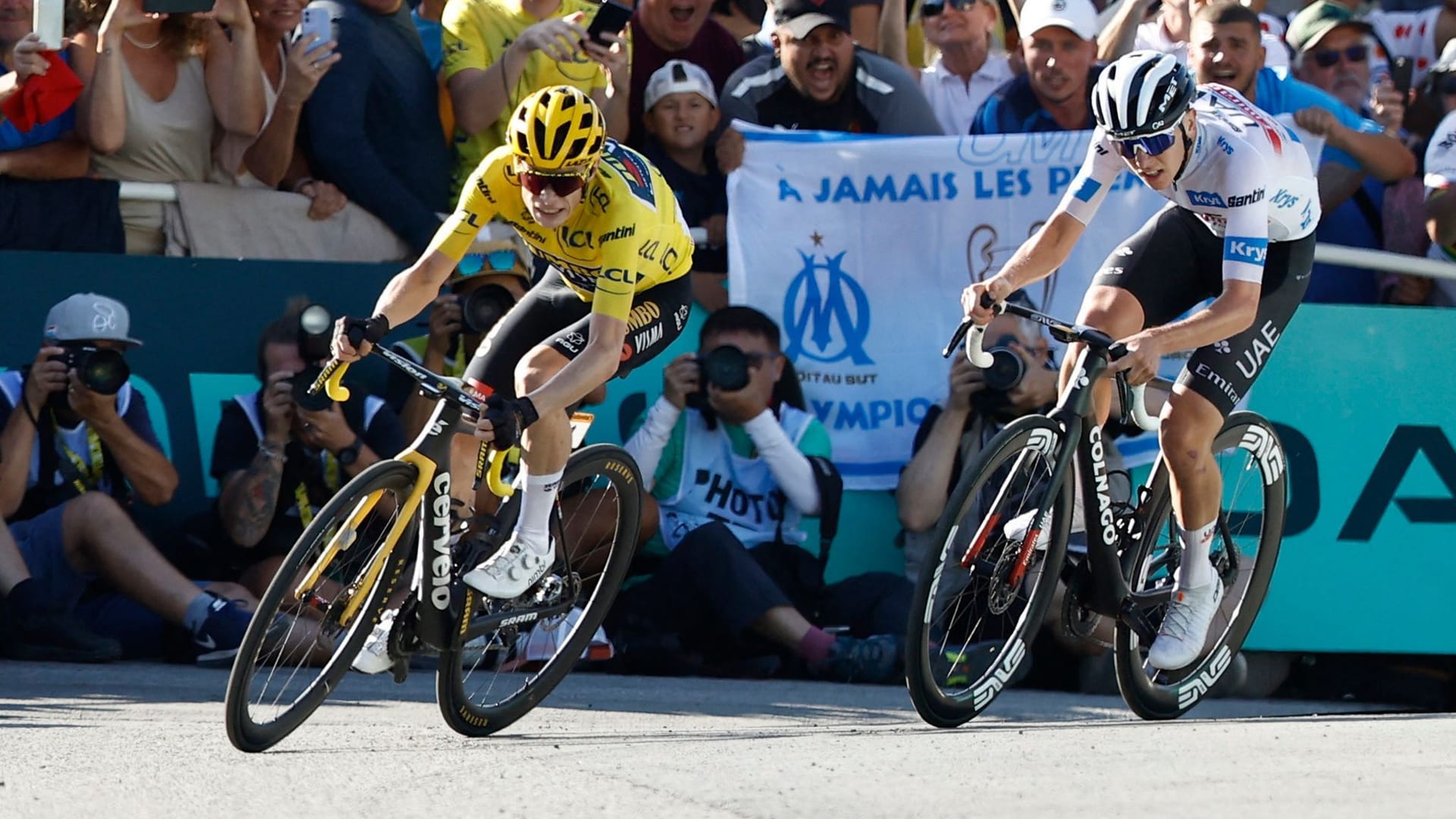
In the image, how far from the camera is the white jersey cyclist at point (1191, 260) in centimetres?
638

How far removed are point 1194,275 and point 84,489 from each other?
4.59 metres

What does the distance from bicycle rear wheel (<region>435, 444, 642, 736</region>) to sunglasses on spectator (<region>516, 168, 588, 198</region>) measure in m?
0.98

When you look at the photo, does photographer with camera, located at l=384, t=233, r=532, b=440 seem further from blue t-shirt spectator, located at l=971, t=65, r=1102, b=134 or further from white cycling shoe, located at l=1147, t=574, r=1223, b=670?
white cycling shoe, located at l=1147, t=574, r=1223, b=670

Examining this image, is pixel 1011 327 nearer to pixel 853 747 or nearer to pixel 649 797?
pixel 853 747

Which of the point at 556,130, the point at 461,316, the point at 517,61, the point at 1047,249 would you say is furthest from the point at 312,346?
the point at 1047,249

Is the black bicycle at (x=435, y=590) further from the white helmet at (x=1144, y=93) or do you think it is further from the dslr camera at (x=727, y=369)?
the white helmet at (x=1144, y=93)

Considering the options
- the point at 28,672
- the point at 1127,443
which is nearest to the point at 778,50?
the point at 1127,443

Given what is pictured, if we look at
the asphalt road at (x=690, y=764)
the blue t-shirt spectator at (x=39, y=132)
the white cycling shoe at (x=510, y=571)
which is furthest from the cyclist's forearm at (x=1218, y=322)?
the blue t-shirt spectator at (x=39, y=132)

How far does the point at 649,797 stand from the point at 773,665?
3.52 metres

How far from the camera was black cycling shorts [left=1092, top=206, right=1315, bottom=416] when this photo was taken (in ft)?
22.6

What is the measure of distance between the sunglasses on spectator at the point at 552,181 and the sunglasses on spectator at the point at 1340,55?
5443mm

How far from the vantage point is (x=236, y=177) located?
9188 mm

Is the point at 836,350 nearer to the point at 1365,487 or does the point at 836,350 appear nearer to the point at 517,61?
the point at 517,61

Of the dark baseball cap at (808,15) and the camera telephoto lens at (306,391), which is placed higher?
the dark baseball cap at (808,15)
